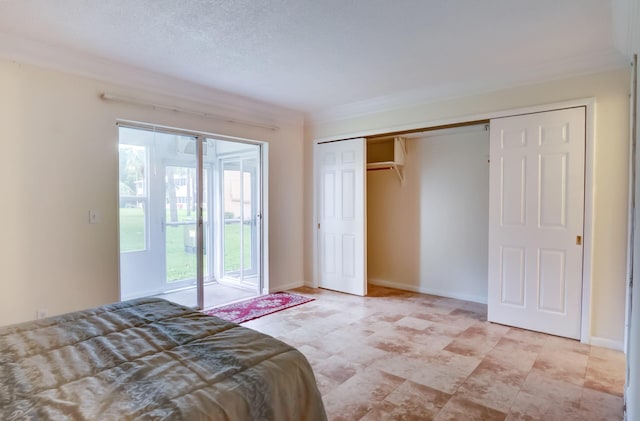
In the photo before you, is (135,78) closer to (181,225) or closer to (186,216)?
(186,216)

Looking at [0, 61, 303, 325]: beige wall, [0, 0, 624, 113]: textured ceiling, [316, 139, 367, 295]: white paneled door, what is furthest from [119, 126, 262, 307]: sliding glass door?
[0, 0, 624, 113]: textured ceiling

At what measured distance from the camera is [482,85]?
3.67 m

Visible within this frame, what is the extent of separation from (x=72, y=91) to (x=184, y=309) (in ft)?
7.67

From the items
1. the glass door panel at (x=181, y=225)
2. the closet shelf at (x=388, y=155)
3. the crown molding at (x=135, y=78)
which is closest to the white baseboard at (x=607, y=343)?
the closet shelf at (x=388, y=155)

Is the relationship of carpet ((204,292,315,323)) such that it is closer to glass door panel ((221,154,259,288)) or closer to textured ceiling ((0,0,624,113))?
glass door panel ((221,154,259,288))

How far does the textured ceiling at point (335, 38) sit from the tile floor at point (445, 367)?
250 cm

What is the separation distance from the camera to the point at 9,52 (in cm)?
272

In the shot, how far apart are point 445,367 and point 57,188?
3.51 meters

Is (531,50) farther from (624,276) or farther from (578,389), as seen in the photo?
(578,389)

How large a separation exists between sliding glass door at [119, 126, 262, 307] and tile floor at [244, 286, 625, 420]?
1.44 m

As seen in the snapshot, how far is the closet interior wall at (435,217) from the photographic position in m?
4.48

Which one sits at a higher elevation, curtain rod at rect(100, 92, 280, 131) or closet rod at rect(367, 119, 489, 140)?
curtain rod at rect(100, 92, 280, 131)

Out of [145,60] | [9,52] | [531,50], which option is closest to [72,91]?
[9,52]

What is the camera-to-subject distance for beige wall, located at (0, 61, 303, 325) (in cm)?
277
